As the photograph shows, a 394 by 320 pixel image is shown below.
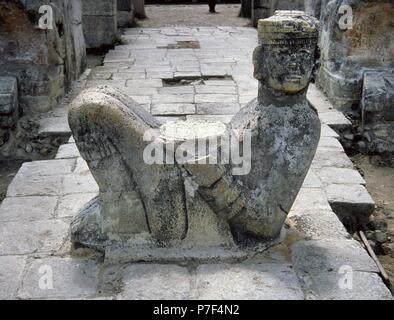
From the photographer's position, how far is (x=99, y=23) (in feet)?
32.9

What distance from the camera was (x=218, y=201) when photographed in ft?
10.4

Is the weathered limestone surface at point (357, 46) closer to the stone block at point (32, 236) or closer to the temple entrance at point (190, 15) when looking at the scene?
the stone block at point (32, 236)

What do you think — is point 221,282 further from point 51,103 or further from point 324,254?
point 51,103

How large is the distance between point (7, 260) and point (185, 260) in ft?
3.52

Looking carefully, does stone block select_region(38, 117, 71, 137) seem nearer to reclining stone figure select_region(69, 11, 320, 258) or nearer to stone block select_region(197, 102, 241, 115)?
stone block select_region(197, 102, 241, 115)

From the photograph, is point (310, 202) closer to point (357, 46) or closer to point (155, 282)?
point (155, 282)

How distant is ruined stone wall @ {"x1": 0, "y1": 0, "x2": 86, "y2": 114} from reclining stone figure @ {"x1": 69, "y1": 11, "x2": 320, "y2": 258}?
346 centimetres

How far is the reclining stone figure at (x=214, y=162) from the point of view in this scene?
3.04 metres

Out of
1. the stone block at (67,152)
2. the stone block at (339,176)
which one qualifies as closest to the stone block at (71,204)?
the stone block at (67,152)

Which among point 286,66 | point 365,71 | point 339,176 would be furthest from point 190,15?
point 286,66

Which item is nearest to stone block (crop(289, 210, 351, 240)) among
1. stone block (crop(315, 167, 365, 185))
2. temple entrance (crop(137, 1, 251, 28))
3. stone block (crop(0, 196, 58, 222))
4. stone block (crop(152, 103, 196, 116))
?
stone block (crop(315, 167, 365, 185))
